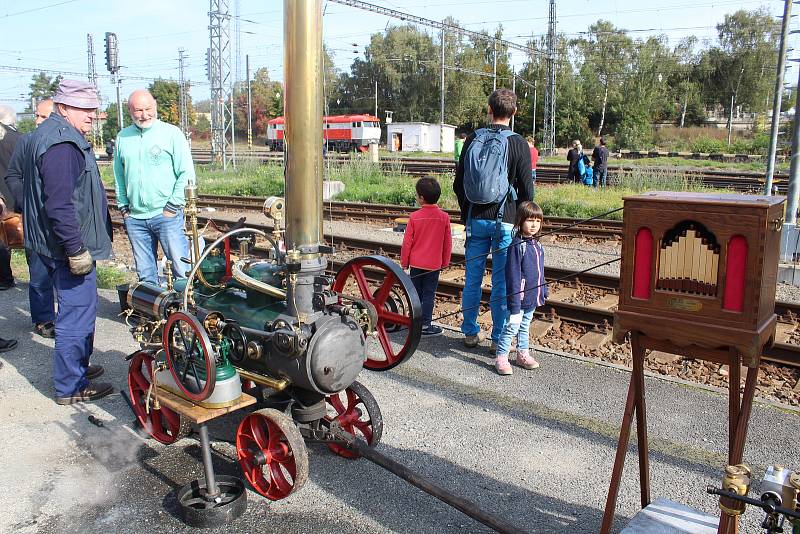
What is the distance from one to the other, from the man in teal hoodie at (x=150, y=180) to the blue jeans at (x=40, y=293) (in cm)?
100

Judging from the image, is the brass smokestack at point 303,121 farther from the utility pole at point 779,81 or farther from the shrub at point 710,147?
the shrub at point 710,147

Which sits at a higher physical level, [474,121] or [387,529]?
[474,121]

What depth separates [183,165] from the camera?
233 inches

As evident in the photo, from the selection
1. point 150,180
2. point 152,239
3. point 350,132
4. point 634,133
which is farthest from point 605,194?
point 350,132

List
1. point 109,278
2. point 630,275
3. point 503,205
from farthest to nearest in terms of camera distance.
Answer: point 109,278 → point 503,205 → point 630,275

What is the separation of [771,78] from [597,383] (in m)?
65.6

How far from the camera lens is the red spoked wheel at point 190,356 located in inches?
126

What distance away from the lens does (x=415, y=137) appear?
49250 millimetres

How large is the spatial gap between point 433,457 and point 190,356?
5.05 feet

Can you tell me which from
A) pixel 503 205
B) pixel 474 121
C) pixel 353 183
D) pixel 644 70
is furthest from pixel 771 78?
pixel 503 205

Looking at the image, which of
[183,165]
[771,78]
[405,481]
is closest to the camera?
[405,481]

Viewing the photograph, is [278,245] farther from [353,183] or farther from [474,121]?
[474,121]

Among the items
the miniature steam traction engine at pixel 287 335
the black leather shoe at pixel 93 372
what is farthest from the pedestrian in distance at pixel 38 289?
the miniature steam traction engine at pixel 287 335

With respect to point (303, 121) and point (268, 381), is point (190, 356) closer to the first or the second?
point (268, 381)
